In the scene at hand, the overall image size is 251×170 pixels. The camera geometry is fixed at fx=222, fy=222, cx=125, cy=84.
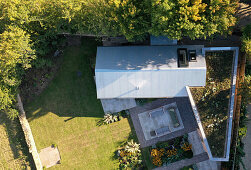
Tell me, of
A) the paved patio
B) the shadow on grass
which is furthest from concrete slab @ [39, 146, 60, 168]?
the paved patio

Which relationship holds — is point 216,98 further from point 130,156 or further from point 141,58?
point 130,156

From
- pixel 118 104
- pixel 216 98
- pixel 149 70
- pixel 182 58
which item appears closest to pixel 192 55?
pixel 182 58

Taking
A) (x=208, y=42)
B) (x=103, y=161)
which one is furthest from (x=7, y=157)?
(x=208, y=42)

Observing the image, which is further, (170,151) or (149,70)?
(170,151)

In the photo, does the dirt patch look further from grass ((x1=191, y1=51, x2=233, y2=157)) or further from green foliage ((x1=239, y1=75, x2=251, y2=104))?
green foliage ((x1=239, y1=75, x2=251, y2=104))

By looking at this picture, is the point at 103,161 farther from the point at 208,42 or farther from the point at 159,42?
the point at 208,42

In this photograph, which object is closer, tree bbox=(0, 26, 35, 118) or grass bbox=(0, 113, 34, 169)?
tree bbox=(0, 26, 35, 118)

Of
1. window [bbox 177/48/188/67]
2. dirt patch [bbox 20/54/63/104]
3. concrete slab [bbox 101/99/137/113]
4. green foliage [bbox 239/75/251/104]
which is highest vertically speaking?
window [bbox 177/48/188/67]
